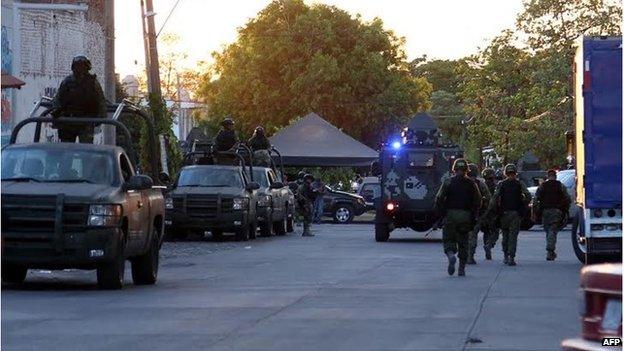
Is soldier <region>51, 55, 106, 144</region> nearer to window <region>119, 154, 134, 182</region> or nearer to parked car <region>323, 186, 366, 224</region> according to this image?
window <region>119, 154, 134, 182</region>

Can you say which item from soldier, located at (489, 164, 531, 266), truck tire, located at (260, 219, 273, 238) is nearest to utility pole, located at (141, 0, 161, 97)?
truck tire, located at (260, 219, 273, 238)

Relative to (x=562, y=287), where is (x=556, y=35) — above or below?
above

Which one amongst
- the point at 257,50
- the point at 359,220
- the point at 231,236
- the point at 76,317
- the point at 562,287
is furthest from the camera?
the point at 257,50

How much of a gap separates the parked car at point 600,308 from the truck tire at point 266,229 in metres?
32.3

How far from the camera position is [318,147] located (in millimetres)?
61375

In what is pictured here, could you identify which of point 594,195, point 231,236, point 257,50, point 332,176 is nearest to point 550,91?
point 332,176

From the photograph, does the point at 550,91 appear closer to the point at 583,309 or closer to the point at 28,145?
the point at 28,145

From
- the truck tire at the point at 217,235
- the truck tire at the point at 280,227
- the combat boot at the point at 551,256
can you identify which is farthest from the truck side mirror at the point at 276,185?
the combat boot at the point at 551,256

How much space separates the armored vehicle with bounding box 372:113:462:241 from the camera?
127 ft

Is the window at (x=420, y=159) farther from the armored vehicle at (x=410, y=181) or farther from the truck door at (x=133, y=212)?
the truck door at (x=133, y=212)

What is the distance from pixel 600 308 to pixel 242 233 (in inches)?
1171

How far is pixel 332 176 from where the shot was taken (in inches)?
Answer: 2776

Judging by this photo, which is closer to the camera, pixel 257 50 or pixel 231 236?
pixel 231 236

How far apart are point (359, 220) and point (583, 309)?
50.6 meters
